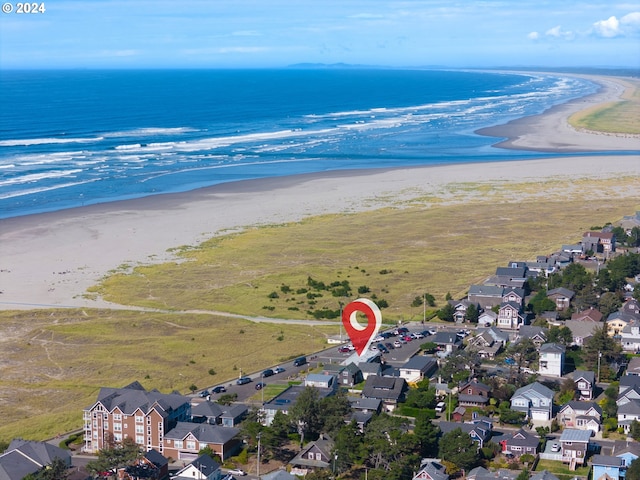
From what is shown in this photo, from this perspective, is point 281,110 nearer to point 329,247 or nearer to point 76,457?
point 329,247

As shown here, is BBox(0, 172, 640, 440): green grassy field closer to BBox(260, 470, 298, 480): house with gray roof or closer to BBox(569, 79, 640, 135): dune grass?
BBox(260, 470, 298, 480): house with gray roof

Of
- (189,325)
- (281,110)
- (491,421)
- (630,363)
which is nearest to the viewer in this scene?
(491,421)

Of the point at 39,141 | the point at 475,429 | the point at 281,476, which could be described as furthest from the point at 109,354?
the point at 39,141

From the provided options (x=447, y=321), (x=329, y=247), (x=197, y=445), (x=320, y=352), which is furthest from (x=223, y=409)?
(x=329, y=247)

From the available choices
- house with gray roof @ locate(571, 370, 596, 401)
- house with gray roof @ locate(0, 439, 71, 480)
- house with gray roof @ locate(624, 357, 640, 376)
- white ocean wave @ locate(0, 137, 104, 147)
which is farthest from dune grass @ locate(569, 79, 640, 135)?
house with gray roof @ locate(0, 439, 71, 480)

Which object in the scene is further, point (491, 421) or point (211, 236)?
point (211, 236)

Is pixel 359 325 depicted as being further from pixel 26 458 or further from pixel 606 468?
pixel 26 458
